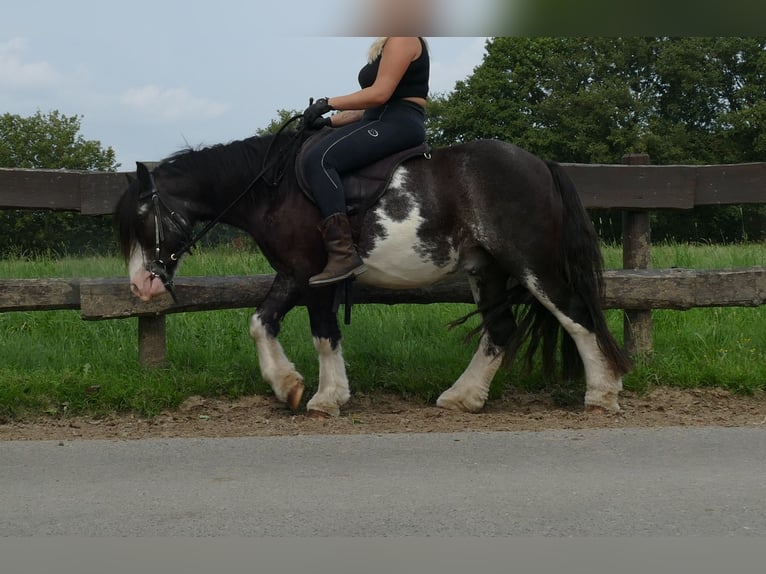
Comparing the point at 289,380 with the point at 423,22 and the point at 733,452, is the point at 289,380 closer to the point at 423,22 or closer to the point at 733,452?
the point at 733,452

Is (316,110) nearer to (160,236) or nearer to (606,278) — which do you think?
(160,236)

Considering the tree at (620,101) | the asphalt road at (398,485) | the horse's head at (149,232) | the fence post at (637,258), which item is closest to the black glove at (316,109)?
the horse's head at (149,232)

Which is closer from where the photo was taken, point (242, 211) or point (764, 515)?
point (764, 515)

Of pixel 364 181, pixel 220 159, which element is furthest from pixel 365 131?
pixel 220 159

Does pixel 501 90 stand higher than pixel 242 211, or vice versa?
pixel 501 90

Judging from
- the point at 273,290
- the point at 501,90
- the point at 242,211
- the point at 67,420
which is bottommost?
the point at 67,420

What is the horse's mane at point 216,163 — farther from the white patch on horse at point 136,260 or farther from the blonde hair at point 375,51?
the blonde hair at point 375,51

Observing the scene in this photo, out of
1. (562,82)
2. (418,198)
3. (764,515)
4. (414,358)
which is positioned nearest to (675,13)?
(764,515)

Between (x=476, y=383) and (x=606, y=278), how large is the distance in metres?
1.44

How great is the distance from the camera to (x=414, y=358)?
683cm

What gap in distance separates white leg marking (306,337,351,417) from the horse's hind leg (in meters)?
0.68

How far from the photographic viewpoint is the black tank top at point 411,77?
18.7ft

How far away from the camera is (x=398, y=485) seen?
3902mm

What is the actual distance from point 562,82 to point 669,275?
4337 centimetres
